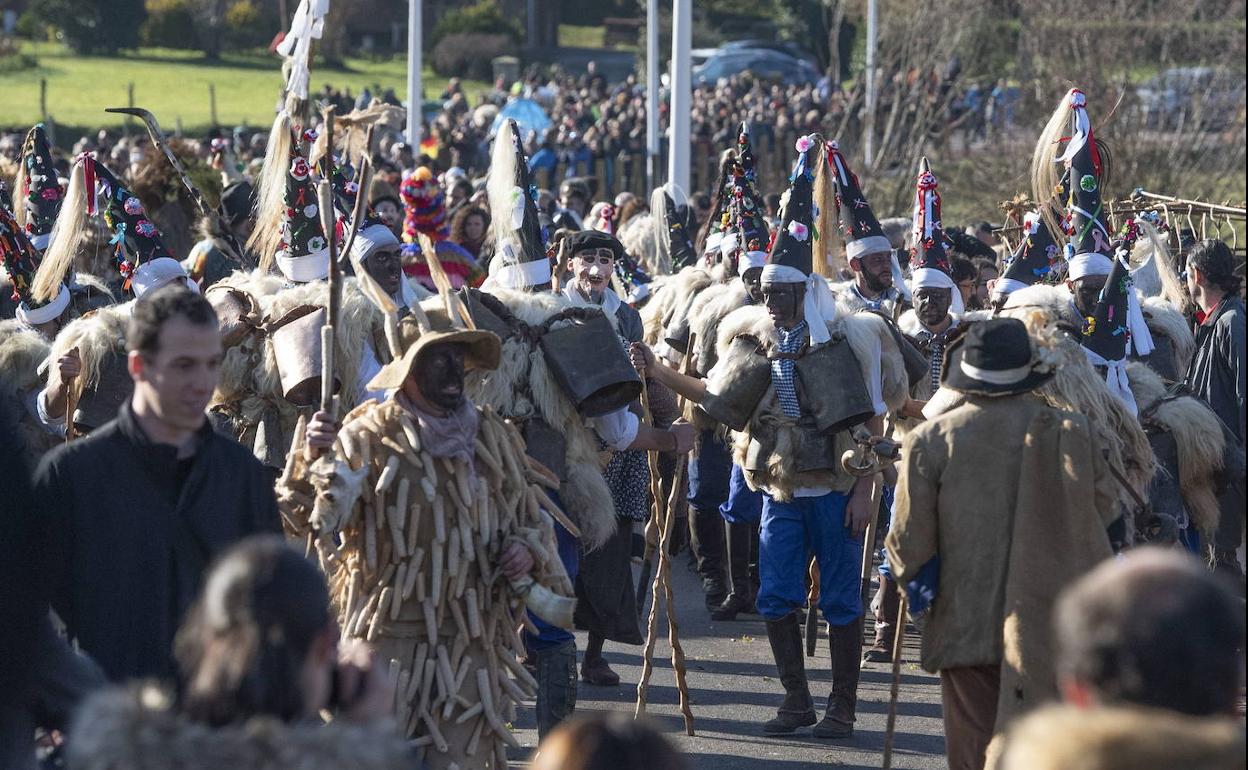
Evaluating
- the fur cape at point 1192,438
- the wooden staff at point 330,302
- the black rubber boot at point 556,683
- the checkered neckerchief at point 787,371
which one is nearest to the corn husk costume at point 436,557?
the wooden staff at point 330,302

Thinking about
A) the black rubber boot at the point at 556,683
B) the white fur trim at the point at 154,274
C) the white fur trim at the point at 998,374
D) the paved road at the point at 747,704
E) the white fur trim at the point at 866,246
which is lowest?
the paved road at the point at 747,704

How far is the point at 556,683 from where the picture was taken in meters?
6.50

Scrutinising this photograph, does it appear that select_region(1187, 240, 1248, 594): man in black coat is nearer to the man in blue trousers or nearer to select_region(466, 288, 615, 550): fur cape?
the man in blue trousers

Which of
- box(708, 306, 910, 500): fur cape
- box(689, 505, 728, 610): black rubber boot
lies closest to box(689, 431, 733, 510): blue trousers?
box(689, 505, 728, 610): black rubber boot

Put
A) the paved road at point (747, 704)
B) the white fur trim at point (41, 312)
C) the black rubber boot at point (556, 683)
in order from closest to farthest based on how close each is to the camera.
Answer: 1. the black rubber boot at point (556, 683)
2. the paved road at point (747, 704)
3. the white fur trim at point (41, 312)

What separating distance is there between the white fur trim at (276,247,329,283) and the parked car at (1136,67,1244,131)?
16230mm

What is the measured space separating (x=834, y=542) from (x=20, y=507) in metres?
3.92

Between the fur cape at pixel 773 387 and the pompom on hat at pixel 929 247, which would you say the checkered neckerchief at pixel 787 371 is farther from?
the pompom on hat at pixel 929 247

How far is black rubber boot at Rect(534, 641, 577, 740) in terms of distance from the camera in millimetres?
6496

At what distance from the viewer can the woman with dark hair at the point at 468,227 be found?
11758mm

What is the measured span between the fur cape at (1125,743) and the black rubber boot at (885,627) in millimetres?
6041

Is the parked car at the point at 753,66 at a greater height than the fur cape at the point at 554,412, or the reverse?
the parked car at the point at 753,66

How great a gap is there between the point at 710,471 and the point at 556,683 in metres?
3.46

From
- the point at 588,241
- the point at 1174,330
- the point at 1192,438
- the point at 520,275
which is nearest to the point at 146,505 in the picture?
the point at 520,275
